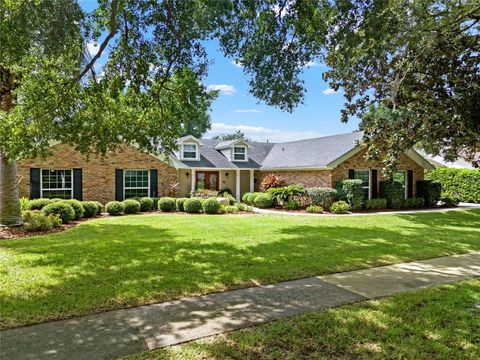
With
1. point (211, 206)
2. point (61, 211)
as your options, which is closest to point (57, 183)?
point (61, 211)

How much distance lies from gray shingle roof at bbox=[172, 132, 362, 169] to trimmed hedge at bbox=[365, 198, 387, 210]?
319 cm

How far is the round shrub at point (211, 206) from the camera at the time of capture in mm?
17125

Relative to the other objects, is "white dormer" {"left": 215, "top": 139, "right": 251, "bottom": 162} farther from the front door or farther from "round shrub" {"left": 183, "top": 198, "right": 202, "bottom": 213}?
"round shrub" {"left": 183, "top": 198, "right": 202, "bottom": 213}

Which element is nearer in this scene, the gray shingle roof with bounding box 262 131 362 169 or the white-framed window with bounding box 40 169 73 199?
the white-framed window with bounding box 40 169 73 199

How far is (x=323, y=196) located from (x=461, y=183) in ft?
43.7

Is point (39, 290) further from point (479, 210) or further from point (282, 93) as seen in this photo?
point (479, 210)

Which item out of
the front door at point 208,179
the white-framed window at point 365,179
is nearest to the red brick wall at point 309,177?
the white-framed window at point 365,179

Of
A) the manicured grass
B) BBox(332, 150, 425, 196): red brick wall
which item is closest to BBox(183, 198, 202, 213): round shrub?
BBox(332, 150, 425, 196): red brick wall

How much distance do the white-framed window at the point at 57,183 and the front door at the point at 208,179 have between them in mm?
8288

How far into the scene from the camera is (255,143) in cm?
2922

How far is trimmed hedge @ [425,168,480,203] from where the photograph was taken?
24.2 metres

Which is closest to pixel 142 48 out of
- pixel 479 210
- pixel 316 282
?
pixel 316 282

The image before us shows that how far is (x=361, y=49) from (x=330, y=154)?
13894 mm

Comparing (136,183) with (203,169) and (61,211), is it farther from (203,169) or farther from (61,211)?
(61,211)
